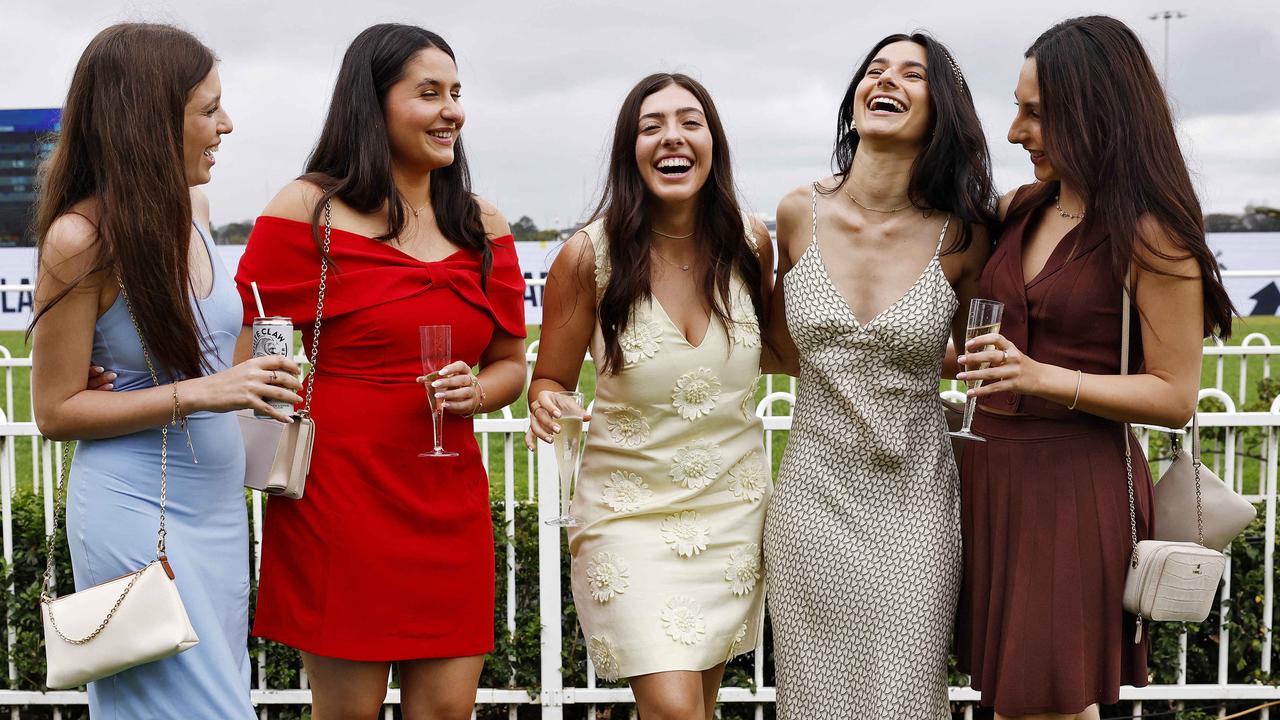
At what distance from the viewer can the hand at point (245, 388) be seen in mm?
2588

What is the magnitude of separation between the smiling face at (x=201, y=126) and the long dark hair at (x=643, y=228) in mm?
1115

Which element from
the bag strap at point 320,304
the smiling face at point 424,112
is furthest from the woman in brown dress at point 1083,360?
the bag strap at point 320,304

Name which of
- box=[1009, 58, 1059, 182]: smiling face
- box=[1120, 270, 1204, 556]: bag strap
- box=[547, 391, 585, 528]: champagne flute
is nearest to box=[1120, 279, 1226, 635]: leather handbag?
box=[1120, 270, 1204, 556]: bag strap

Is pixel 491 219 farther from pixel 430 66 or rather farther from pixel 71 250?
pixel 71 250

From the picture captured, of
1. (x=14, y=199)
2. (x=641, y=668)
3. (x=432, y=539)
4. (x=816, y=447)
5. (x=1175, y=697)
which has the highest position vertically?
(x=14, y=199)

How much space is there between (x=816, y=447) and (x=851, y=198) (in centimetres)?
74

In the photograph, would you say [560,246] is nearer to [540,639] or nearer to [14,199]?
[540,639]

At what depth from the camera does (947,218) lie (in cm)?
339

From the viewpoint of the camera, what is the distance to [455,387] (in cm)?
298

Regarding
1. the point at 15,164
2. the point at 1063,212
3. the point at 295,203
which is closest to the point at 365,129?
the point at 295,203

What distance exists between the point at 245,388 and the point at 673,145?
54.7 inches

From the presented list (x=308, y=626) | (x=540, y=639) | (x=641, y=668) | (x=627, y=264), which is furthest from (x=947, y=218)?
(x=540, y=639)

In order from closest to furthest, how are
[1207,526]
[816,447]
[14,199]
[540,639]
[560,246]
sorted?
1. [1207,526]
2. [816,447]
3. [560,246]
4. [540,639]
5. [14,199]

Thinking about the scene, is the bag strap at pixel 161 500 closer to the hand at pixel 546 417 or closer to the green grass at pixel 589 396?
the hand at pixel 546 417
